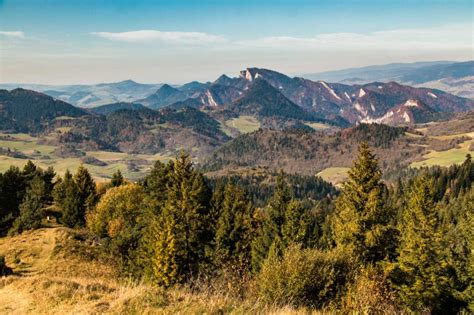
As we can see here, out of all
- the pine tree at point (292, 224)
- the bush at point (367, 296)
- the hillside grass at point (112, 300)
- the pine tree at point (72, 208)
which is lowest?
the pine tree at point (72, 208)

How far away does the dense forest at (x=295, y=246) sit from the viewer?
1041 inches

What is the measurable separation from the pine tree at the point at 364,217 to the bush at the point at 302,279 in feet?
21.2

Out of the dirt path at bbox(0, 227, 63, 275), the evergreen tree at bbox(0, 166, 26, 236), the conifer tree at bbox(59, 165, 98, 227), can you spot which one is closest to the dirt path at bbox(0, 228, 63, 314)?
the dirt path at bbox(0, 227, 63, 275)

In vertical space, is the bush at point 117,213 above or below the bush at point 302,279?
below

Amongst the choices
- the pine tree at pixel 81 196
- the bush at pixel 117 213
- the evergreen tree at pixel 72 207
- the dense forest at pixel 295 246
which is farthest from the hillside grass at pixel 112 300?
the pine tree at pixel 81 196

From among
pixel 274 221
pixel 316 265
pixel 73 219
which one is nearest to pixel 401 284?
pixel 316 265

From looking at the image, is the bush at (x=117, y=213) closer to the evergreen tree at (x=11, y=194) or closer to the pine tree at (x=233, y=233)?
the evergreen tree at (x=11, y=194)

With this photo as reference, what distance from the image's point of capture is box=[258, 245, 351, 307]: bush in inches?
976

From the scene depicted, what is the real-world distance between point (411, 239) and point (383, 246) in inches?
102

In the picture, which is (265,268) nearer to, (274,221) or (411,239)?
(411,239)

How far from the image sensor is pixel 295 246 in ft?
94.3

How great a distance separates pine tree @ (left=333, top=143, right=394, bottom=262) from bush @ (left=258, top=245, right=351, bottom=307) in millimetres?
6470

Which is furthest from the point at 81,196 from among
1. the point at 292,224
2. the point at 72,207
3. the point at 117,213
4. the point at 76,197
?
the point at 292,224

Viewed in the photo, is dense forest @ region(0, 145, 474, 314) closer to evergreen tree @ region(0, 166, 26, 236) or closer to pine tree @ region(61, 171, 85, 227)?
evergreen tree @ region(0, 166, 26, 236)
